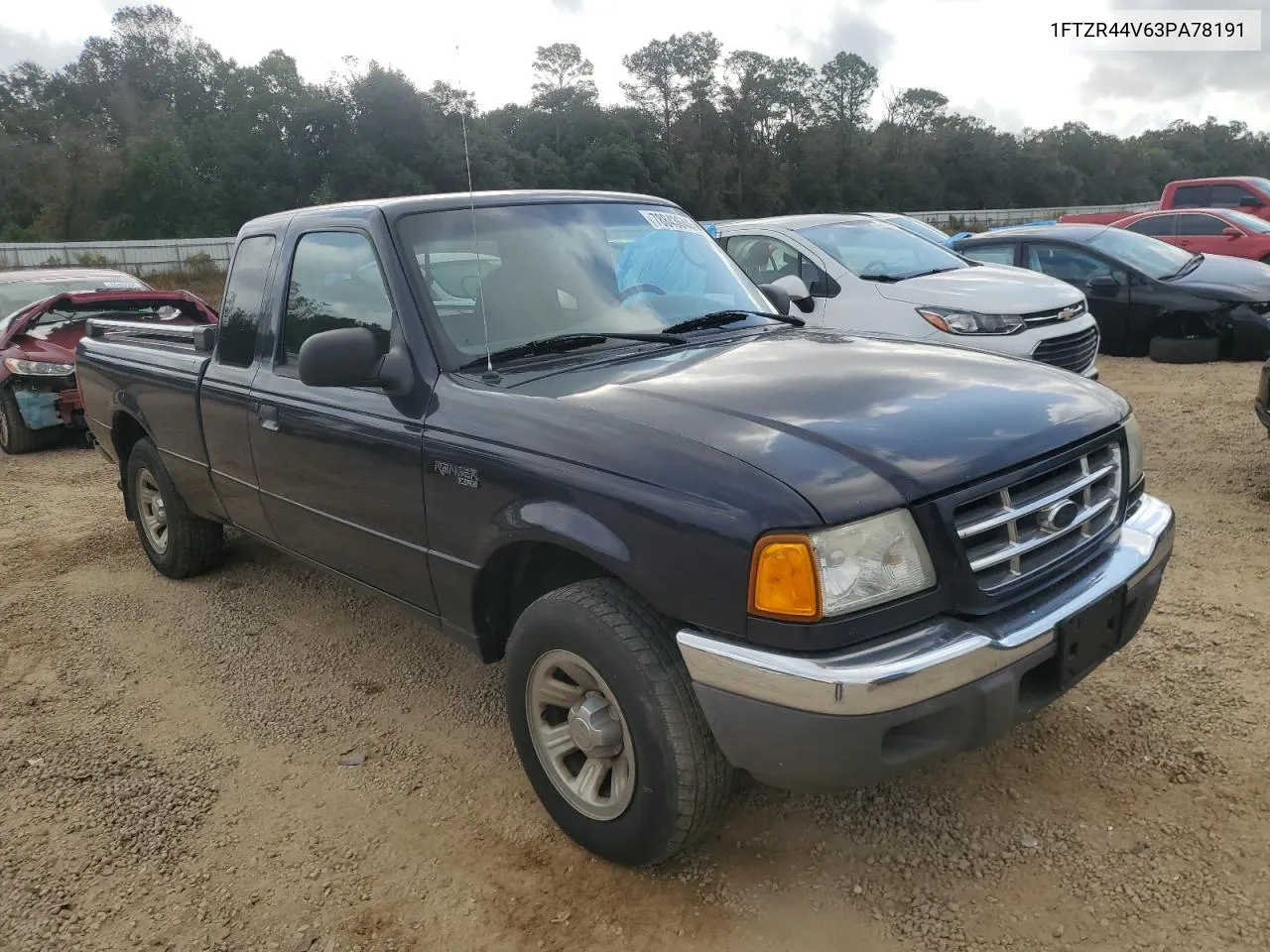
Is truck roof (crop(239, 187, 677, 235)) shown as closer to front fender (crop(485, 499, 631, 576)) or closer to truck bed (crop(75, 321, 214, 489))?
truck bed (crop(75, 321, 214, 489))

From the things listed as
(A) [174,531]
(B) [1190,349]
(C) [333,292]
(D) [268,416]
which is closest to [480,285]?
(C) [333,292]

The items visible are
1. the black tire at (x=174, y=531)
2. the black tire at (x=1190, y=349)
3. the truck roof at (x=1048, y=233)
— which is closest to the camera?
the black tire at (x=174, y=531)

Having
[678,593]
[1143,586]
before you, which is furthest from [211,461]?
[1143,586]

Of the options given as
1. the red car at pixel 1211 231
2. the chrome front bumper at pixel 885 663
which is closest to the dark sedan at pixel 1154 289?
the red car at pixel 1211 231

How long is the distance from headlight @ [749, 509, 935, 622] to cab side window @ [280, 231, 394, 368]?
169cm

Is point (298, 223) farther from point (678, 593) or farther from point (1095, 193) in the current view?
point (1095, 193)

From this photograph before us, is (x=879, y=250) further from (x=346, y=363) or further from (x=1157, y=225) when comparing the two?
(x=1157, y=225)

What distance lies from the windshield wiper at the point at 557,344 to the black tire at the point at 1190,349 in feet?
27.3

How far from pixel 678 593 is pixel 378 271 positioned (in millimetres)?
1722

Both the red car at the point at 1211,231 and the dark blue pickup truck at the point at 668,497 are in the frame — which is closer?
the dark blue pickup truck at the point at 668,497

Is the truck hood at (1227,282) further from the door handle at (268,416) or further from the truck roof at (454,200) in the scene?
the door handle at (268,416)

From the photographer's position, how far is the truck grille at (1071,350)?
23.5 ft

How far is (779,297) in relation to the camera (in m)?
4.13

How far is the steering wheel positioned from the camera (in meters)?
3.40
